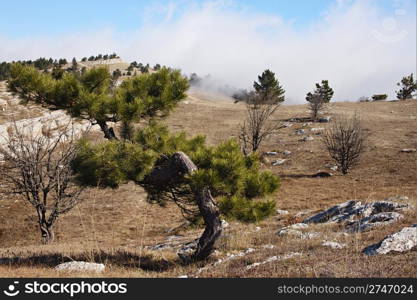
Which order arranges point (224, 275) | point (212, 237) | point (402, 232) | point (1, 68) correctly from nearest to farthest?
point (224, 275) → point (402, 232) → point (212, 237) → point (1, 68)

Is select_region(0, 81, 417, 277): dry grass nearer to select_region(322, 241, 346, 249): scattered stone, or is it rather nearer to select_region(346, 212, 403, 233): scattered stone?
select_region(322, 241, 346, 249): scattered stone

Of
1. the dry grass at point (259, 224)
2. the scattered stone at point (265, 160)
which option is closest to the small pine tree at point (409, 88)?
the dry grass at point (259, 224)

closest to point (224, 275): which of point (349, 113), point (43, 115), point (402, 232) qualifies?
point (402, 232)

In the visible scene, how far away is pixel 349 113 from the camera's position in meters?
53.3

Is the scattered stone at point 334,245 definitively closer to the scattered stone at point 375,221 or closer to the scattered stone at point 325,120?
A: the scattered stone at point 375,221

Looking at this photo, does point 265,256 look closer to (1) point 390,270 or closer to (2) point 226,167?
(2) point 226,167

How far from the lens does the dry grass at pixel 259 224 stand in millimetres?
6887

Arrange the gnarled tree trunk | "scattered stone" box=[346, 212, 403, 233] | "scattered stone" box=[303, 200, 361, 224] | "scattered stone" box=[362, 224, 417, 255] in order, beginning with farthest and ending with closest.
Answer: "scattered stone" box=[303, 200, 361, 224], "scattered stone" box=[346, 212, 403, 233], the gnarled tree trunk, "scattered stone" box=[362, 224, 417, 255]

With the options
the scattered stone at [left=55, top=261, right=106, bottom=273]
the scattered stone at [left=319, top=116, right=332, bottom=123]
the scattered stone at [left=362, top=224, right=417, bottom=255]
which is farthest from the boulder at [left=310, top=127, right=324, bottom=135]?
the scattered stone at [left=55, top=261, right=106, bottom=273]

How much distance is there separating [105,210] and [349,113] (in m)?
40.1

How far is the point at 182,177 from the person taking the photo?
28.6 feet

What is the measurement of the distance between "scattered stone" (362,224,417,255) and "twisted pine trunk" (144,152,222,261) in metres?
3.29

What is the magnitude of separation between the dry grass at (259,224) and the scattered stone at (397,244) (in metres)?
0.30

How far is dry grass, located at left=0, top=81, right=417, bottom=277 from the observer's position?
6887 mm
